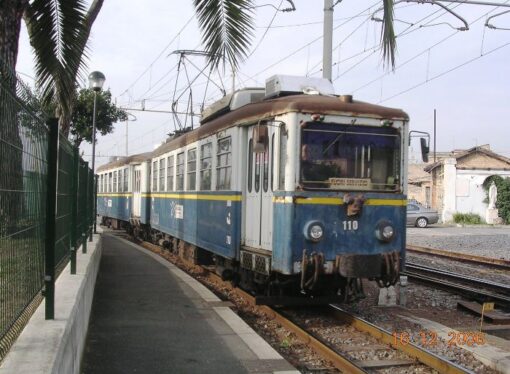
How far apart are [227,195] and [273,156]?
1544 millimetres

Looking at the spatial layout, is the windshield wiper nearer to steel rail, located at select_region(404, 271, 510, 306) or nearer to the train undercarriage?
the train undercarriage

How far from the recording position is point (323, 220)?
7520 mm

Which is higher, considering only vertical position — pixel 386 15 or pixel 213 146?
pixel 386 15

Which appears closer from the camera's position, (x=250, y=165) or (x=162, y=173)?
(x=250, y=165)

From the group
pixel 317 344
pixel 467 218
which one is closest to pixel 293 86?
pixel 317 344

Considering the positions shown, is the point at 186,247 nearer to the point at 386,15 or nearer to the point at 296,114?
the point at 296,114

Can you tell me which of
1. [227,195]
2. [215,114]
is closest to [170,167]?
[215,114]

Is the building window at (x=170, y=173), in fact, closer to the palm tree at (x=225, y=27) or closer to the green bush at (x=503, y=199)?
the palm tree at (x=225, y=27)

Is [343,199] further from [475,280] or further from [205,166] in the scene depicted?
[475,280]

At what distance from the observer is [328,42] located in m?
13.4

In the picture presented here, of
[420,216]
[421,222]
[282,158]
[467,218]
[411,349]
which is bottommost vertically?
[411,349]

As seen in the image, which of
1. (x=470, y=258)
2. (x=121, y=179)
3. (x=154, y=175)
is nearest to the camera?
(x=154, y=175)

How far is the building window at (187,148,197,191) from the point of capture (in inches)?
449

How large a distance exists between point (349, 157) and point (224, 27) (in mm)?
2316
